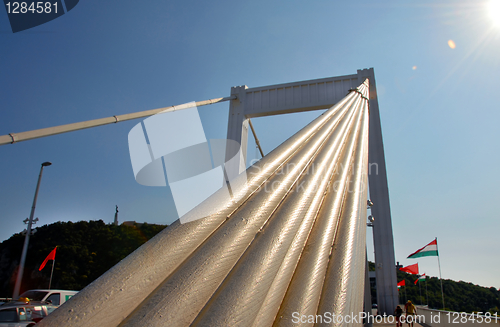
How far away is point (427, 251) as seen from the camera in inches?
438

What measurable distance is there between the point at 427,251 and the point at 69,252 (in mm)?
27030

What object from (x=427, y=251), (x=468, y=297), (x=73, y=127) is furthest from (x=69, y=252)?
(x=468, y=297)

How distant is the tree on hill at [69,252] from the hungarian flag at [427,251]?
69.2ft

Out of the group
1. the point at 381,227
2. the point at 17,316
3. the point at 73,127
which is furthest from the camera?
the point at 381,227

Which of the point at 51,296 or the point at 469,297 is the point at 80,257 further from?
the point at 469,297

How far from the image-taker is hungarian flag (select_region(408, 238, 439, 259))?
1094 cm

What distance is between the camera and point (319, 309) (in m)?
1.04

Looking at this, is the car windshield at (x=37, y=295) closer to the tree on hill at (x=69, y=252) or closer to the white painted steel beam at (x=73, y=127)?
the white painted steel beam at (x=73, y=127)

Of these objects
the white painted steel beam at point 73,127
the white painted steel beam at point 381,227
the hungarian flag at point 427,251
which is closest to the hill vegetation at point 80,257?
the hungarian flag at point 427,251

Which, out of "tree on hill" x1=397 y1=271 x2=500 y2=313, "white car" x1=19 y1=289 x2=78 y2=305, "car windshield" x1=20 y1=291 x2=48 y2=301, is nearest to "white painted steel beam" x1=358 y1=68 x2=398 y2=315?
"white car" x1=19 y1=289 x2=78 y2=305

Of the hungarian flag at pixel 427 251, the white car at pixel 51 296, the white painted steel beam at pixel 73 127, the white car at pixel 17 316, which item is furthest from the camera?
the hungarian flag at pixel 427 251

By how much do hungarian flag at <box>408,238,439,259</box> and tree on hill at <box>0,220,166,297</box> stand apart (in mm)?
21102

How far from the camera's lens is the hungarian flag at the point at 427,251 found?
35.9ft

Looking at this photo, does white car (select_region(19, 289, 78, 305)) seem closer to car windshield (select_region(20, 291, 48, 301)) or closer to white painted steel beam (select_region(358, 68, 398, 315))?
car windshield (select_region(20, 291, 48, 301))
